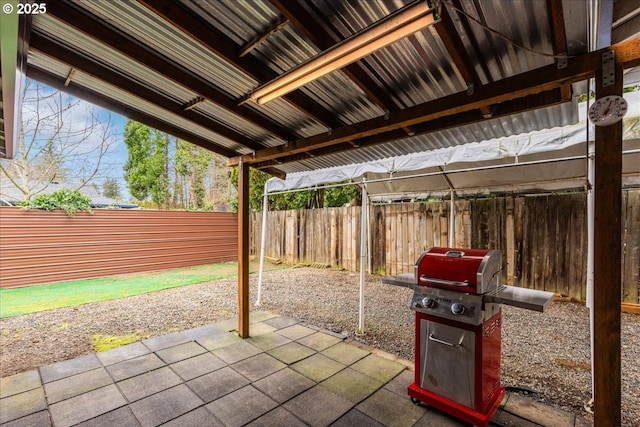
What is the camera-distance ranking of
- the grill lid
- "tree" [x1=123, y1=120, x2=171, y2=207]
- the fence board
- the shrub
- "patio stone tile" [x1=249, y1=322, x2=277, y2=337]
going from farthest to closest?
"tree" [x1=123, y1=120, x2=171, y2=207] → the shrub → the fence board → "patio stone tile" [x1=249, y1=322, x2=277, y2=337] → the grill lid

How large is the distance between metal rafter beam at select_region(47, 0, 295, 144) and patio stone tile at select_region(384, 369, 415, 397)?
8.97ft

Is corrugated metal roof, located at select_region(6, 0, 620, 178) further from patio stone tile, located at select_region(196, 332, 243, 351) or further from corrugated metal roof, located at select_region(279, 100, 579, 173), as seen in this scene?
patio stone tile, located at select_region(196, 332, 243, 351)

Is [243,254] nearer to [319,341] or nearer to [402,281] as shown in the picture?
[319,341]

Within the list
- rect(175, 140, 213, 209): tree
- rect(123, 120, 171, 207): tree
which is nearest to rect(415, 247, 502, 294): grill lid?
rect(175, 140, 213, 209): tree

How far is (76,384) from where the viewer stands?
2.53m

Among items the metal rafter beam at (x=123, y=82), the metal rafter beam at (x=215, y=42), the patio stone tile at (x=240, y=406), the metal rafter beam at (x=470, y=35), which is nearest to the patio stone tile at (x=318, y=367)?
the patio stone tile at (x=240, y=406)

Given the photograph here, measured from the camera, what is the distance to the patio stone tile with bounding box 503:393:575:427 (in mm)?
2010

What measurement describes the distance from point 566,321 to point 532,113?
3357mm

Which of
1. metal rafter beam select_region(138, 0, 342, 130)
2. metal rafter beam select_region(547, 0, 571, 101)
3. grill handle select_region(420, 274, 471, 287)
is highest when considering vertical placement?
metal rafter beam select_region(138, 0, 342, 130)

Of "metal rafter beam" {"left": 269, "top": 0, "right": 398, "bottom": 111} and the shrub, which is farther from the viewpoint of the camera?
the shrub

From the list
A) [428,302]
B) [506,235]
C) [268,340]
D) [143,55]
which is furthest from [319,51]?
[506,235]

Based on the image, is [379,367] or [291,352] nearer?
→ [379,367]

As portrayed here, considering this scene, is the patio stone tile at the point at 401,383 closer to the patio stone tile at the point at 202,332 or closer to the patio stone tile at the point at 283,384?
the patio stone tile at the point at 283,384

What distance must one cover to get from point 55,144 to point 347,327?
13.5m
